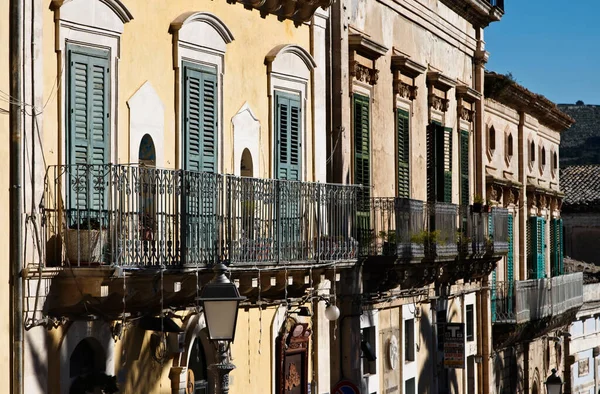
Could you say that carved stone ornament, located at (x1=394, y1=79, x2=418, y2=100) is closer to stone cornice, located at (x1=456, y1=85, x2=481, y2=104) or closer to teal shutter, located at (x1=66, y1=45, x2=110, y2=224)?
stone cornice, located at (x1=456, y1=85, x2=481, y2=104)

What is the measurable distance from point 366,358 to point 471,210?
18.1 ft

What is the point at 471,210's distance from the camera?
87.4 feet

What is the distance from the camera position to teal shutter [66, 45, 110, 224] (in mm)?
14055

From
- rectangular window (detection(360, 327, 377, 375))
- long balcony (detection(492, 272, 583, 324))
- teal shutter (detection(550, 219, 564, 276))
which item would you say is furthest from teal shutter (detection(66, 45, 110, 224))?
teal shutter (detection(550, 219, 564, 276))

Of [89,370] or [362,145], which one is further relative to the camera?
[362,145]

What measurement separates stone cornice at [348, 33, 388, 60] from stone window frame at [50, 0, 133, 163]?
6.62m

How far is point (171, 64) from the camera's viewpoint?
53.5 ft

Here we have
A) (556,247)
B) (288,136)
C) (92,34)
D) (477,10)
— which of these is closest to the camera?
(92,34)

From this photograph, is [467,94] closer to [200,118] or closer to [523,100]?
[523,100]

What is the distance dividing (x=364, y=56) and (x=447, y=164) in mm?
5829

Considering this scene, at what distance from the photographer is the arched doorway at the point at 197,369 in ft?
55.7

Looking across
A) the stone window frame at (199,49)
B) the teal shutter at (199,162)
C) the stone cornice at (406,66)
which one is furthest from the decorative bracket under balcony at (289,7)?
the stone cornice at (406,66)

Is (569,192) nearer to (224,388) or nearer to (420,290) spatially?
(420,290)
